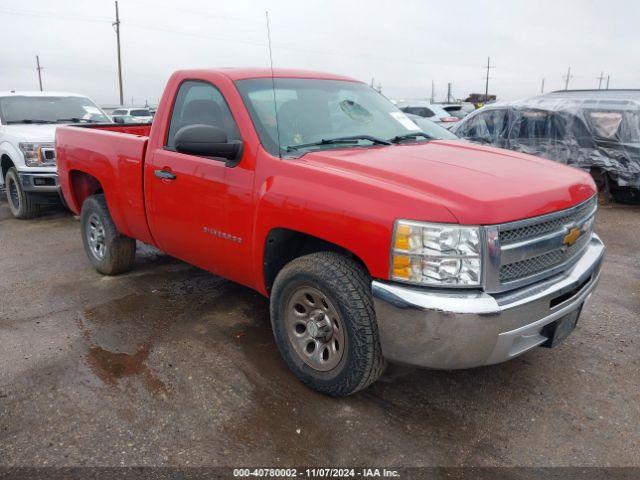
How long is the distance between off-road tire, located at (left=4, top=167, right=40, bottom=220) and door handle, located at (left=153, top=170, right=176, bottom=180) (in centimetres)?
471

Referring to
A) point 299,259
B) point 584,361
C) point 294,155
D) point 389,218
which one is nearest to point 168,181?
point 294,155

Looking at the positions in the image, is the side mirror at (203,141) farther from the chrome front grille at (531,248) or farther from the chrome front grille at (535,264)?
the chrome front grille at (535,264)

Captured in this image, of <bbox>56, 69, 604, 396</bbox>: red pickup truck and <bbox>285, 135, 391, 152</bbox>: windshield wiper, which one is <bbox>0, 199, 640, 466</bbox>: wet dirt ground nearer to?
<bbox>56, 69, 604, 396</bbox>: red pickup truck

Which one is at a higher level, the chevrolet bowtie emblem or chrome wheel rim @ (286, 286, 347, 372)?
the chevrolet bowtie emblem

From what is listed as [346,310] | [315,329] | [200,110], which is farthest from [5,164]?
[346,310]

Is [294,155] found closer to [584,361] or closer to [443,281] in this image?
[443,281]

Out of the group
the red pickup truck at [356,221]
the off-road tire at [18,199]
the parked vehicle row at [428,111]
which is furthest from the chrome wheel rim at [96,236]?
the parked vehicle row at [428,111]

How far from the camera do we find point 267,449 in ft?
8.77

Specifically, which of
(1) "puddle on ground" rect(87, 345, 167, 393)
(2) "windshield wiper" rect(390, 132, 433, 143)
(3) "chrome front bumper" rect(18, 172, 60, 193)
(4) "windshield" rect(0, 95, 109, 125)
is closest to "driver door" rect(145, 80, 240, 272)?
(1) "puddle on ground" rect(87, 345, 167, 393)

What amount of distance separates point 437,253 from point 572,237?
3.15ft

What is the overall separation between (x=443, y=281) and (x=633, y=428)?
139 centimetres

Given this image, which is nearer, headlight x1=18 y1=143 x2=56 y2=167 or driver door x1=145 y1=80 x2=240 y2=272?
driver door x1=145 y1=80 x2=240 y2=272

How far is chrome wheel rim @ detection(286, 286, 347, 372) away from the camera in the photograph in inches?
116

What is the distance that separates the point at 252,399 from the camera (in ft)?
10.2
